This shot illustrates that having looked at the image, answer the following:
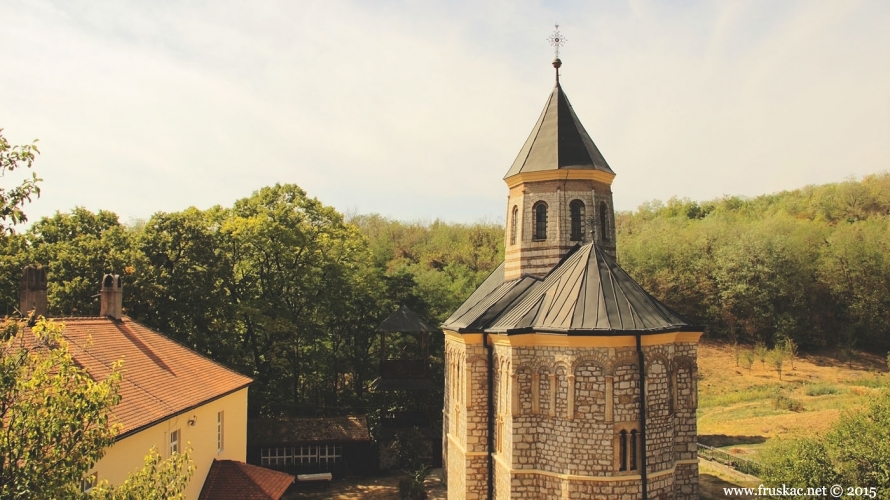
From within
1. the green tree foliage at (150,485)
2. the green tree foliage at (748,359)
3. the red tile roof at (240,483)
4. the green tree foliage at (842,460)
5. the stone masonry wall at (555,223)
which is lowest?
the red tile roof at (240,483)

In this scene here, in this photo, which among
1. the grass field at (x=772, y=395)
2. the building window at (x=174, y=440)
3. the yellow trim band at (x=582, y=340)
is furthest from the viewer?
the grass field at (x=772, y=395)

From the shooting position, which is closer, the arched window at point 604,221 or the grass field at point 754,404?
the arched window at point 604,221

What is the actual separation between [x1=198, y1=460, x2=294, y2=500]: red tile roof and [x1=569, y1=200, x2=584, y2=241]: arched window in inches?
376

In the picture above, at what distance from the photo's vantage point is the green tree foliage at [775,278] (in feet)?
121

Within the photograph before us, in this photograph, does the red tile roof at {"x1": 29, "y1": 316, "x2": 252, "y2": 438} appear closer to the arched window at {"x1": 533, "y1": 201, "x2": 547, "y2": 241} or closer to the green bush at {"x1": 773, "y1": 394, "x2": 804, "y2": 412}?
the arched window at {"x1": 533, "y1": 201, "x2": 547, "y2": 241}

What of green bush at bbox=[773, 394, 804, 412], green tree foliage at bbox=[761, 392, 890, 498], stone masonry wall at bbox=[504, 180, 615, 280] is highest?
stone masonry wall at bbox=[504, 180, 615, 280]

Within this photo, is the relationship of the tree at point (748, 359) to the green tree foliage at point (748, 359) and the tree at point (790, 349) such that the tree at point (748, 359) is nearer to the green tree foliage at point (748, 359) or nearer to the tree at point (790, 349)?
the green tree foliage at point (748, 359)

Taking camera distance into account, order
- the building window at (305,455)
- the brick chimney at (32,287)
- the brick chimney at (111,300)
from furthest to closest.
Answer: the building window at (305,455)
the brick chimney at (111,300)
the brick chimney at (32,287)

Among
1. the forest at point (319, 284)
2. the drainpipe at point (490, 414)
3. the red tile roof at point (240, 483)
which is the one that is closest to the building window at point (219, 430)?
the red tile roof at point (240, 483)

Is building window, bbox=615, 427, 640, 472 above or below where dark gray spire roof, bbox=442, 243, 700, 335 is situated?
below

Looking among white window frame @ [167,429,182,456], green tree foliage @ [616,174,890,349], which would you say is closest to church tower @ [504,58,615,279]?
white window frame @ [167,429,182,456]

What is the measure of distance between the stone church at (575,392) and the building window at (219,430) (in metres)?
5.83

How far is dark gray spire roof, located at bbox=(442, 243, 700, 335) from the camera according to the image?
1139cm

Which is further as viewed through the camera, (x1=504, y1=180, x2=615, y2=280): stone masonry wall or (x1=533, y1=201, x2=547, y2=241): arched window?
(x1=533, y1=201, x2=547, y2=241): arched window
